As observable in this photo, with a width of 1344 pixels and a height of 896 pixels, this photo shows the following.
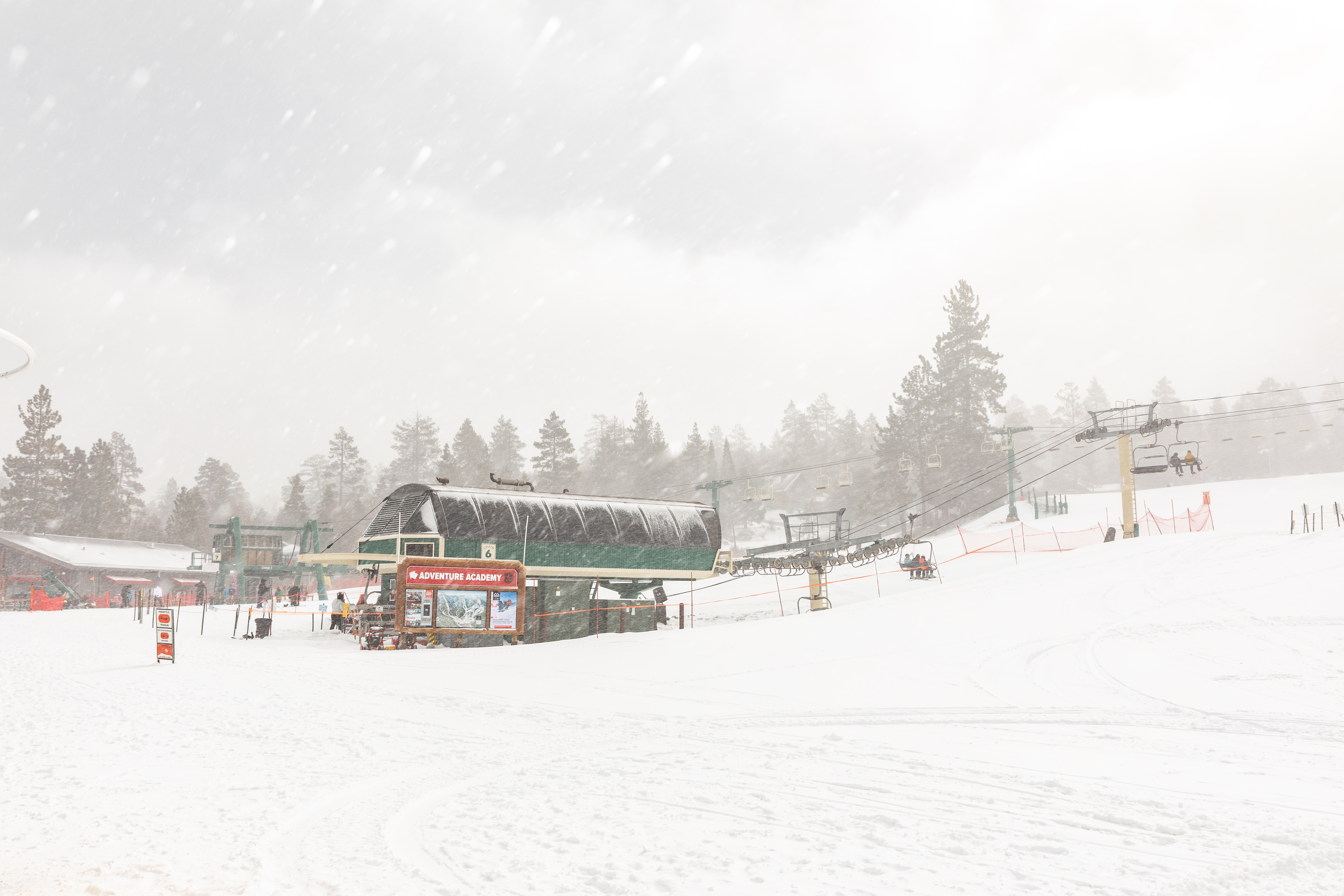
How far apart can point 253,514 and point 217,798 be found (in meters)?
163

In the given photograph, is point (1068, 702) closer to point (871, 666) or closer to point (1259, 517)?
point (871, 666)

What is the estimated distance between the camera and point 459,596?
2319 cm

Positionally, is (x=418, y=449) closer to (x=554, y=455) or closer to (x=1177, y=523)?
(x=554, y=455)

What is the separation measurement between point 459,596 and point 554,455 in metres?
66.0

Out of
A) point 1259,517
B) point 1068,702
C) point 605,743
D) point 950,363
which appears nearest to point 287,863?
point 605,743

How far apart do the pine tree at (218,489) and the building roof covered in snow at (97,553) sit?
60.4 m

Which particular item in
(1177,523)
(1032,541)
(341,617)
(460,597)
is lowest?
(341,617)

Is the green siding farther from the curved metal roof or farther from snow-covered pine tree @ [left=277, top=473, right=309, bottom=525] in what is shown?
snow-covered pine tree @ [left=277, top=473, right=309, bottom=525]

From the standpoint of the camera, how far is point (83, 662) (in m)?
17.6

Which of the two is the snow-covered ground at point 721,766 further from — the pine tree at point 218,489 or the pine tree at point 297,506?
the pine tree at point 218,489

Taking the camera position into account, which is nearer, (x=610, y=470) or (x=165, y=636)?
(x=165, y=636)

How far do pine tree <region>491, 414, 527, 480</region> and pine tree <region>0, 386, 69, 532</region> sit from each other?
48.2 metres

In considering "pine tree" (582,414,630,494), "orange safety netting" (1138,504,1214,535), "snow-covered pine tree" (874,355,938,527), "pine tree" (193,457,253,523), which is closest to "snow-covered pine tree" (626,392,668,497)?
"pine tree" (582,414,630,494)

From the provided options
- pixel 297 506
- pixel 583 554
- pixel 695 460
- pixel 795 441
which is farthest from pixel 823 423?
pixel 583 554
